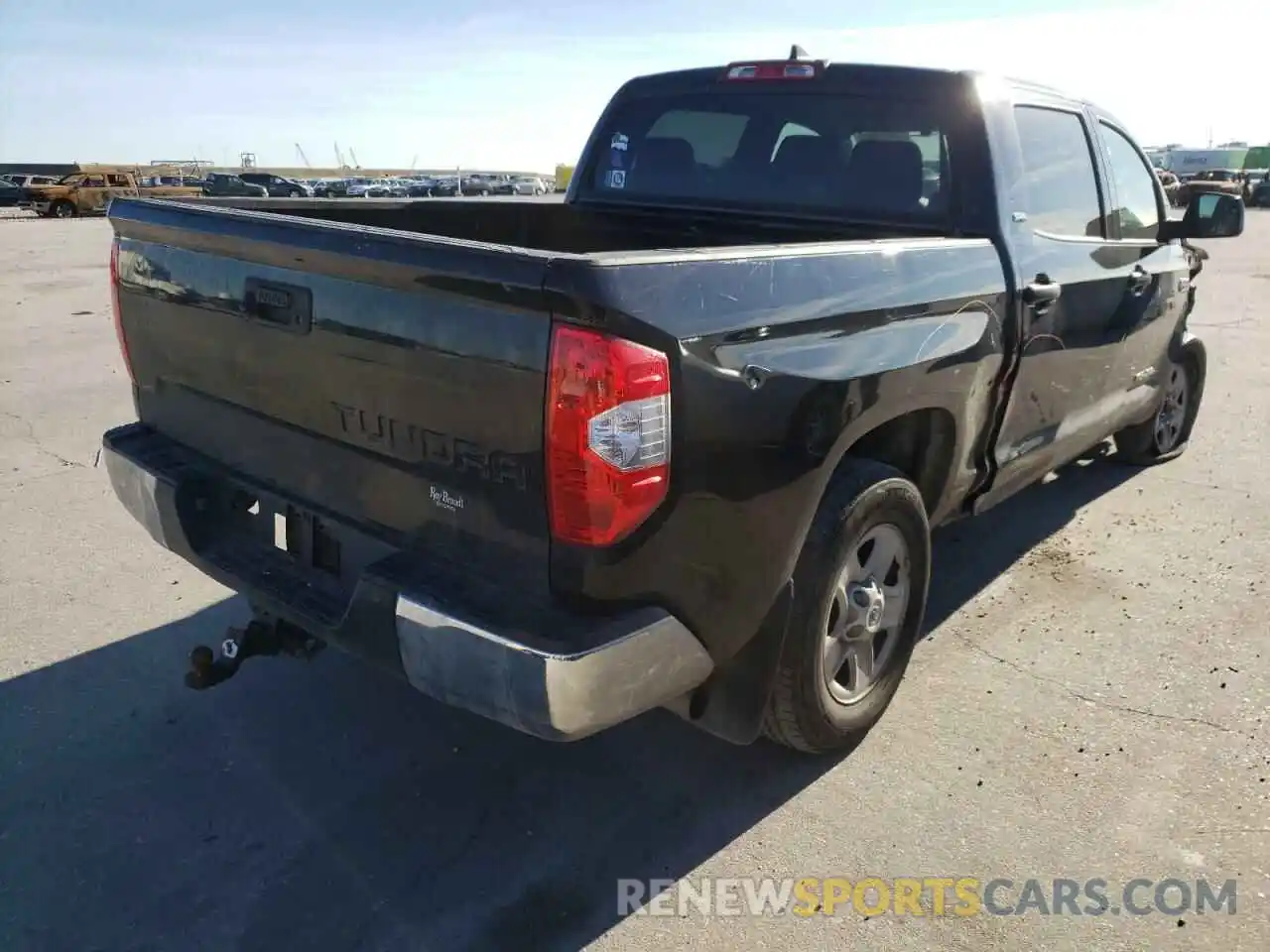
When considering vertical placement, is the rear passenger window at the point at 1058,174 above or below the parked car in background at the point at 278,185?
below

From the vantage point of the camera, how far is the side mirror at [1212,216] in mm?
4789

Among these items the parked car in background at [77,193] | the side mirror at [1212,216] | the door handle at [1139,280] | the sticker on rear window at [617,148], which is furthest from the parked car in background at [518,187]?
the door handle at [1139,280]

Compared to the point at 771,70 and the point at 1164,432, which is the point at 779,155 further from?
the point at 1164,432

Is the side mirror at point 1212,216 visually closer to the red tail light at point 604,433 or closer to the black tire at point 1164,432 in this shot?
the black tire at point 1164,432

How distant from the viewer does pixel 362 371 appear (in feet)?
8.05

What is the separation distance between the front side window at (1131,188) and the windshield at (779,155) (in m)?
1.35

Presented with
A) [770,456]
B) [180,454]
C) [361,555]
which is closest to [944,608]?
[770,456]

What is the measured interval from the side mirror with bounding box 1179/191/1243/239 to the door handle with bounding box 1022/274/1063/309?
1644 mm

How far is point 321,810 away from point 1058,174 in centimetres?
356

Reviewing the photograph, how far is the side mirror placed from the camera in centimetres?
479

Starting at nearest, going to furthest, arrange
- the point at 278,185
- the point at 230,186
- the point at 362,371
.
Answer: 1. the point at 362,371
2. the point at 230,186
3. the point at 278,185

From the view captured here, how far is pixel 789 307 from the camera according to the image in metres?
2.44

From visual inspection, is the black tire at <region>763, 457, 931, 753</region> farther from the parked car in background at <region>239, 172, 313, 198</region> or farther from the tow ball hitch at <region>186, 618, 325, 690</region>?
the parked car in background at <region>239, 172, 313, 198</region>

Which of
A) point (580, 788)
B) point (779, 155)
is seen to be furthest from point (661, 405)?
point (779, 155)
